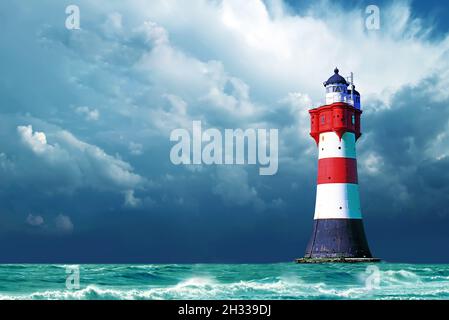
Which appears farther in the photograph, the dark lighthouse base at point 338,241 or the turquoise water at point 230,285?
the dark lighthouse base at point 338,241

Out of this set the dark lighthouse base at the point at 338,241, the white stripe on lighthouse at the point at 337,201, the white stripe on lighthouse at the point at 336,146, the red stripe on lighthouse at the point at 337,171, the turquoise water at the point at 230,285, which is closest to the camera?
the turquoise water at the point at 230,285

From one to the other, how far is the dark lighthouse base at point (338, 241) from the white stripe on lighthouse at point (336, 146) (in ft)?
12.2

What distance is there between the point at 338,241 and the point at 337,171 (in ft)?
12.9

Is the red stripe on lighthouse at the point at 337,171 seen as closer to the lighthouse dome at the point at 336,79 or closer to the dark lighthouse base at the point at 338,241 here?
the dark lighthouse base at the point at 338,241

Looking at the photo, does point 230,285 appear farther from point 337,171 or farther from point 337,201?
point 337,171

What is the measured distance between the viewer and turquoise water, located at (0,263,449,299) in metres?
24.0

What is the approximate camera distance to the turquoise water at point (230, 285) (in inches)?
945

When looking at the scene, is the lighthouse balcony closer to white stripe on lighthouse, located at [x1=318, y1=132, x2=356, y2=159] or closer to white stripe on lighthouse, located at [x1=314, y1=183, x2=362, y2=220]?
white stripe on lighthouse, located at [x1=318, y1=132, x2=356, y2=159]

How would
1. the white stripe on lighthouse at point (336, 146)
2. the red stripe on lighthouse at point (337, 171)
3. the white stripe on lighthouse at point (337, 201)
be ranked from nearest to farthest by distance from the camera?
the white stripe on lighthouse at point (337, 201), the red stripe on lighthouse at point (337, 171), the white stripe on lighthouse at point (336, 146)

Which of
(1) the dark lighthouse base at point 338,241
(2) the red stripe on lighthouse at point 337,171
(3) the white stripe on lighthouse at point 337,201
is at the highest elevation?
(2) the red stripe on lighthouse at point 337,171

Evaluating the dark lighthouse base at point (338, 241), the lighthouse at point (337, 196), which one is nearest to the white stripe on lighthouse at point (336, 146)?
the lighthouse at point (337, 196)
